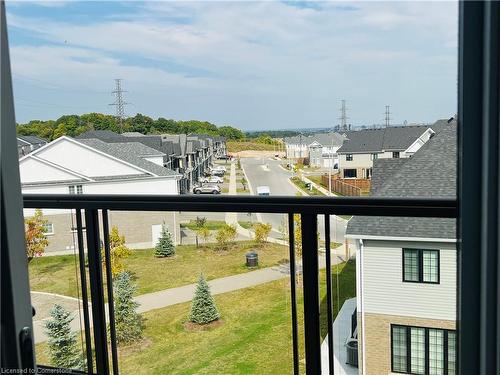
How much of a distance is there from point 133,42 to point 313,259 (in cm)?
181

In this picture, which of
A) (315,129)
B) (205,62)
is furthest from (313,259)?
(205,62)

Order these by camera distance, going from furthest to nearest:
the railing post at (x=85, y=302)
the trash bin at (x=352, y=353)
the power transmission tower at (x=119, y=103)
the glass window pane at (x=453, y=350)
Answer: the power transmission tower at (x=119, y=103)
the railing post at (x=85, y=302)
the trash bin at (x=352, y=353)
the glass window pane at (x=453, y=350)

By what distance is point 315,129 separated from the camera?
2.58 m

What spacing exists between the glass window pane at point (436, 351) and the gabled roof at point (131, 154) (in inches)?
58.5

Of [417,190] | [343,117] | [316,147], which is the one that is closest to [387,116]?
[343,117]

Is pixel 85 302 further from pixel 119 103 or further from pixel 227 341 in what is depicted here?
pixel 119 103

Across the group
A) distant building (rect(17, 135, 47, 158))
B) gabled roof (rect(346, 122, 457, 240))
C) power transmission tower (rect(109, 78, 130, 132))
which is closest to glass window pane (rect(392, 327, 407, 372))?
gabled roof (rect(346, 122, 457, 240))

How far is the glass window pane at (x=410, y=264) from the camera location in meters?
1.71

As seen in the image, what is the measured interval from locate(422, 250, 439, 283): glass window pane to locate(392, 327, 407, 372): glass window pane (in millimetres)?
243

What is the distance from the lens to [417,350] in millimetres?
1856

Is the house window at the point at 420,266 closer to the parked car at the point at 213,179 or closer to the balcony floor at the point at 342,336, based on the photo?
the balcony floor at the point at 342,336

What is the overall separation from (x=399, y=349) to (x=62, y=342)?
1671mm

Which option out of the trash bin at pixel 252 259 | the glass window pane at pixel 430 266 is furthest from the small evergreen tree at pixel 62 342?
the glass window pane at pixel 430 266

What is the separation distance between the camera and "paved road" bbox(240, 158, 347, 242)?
5.94ft
